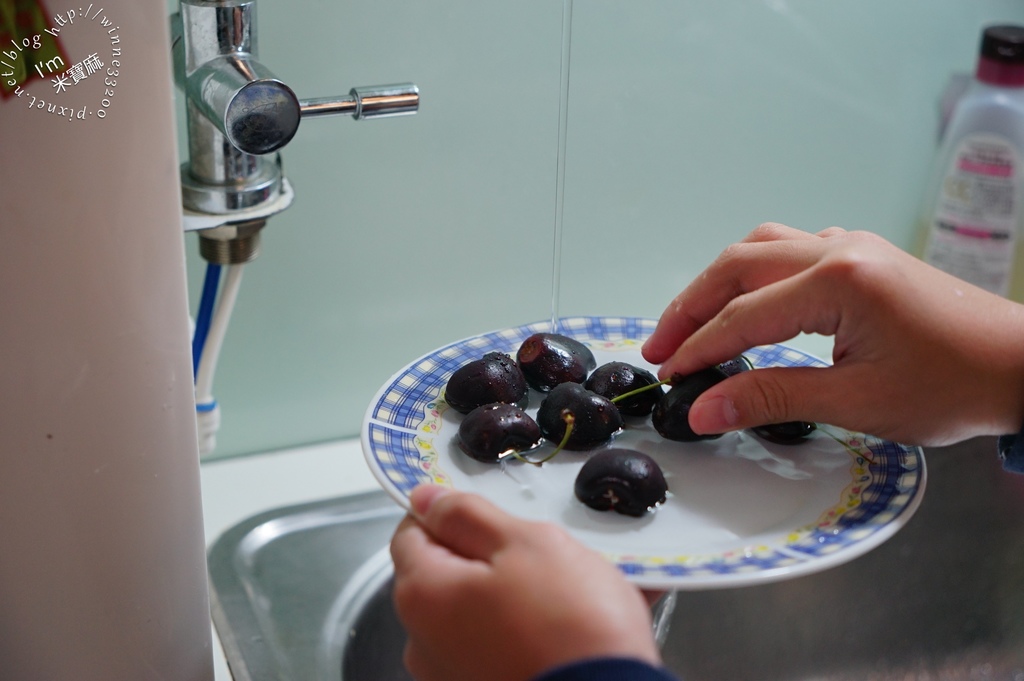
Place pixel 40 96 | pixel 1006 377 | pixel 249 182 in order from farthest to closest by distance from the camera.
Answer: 1. pixel 249 182
2. pixel 1006 377
3. pixel 40 96

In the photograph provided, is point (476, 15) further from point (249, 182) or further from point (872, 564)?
point (872, 564)

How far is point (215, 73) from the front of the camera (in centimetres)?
63

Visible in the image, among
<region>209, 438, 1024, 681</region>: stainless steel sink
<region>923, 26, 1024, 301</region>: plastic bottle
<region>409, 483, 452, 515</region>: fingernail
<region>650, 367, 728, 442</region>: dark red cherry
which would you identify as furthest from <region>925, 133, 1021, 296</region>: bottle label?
<region>409, 483, 452, 515</region>: fingernail

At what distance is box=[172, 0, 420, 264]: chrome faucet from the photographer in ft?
1.97

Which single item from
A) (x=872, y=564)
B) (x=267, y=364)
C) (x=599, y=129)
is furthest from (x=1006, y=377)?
(x=267, y=364)

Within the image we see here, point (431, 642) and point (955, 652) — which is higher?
point (431, 642)

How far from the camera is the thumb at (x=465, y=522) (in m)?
0.50

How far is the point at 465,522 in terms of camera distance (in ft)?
1.65

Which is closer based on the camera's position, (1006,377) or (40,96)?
(40,96)

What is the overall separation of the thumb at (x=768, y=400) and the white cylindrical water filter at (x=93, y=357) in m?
0.29

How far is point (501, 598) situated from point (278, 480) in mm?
534

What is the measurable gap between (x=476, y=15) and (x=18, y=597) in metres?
0.59

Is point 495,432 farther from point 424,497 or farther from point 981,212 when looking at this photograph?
point 981,212

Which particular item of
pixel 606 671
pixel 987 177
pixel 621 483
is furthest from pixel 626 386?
pixel 987 177
